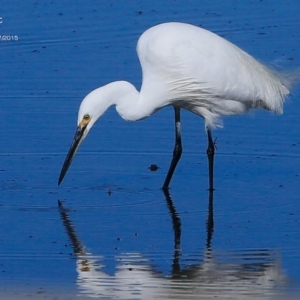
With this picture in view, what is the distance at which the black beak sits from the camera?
9.47 m

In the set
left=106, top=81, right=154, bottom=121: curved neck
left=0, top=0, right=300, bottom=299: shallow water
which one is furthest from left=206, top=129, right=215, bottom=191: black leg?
left=106, top=81, right=154, bottom=121: curved neck

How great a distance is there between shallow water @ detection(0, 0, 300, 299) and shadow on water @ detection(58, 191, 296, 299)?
15 mm

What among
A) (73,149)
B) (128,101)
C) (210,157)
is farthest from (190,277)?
(210,157)

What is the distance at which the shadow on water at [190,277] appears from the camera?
7025mm

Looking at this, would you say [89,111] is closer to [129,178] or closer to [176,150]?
[129,178]

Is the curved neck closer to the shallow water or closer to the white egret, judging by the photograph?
the white egret

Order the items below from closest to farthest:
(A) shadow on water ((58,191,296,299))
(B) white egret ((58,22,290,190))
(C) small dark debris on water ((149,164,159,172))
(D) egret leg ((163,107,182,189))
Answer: (A) shadow on water ((58,191,296,299)) → (B) white egret ((58,22,290,190)) → (D) egret leg ((163,107,182,189)) → (C) small dark debris on water ((149,164,159,172))

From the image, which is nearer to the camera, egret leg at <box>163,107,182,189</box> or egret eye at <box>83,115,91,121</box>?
egret eye at <box>83,115,91,121</box>

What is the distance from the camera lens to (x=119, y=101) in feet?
31.7

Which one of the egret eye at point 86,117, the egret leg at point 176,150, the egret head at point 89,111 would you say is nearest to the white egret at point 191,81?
the egret leg at point 176,150

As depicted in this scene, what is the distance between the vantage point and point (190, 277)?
741cm

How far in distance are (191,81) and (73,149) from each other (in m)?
1.45

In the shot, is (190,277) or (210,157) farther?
(210,157)

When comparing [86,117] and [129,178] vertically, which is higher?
[86,117]
